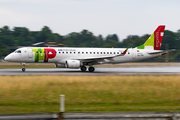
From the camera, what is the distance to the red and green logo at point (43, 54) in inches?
1224

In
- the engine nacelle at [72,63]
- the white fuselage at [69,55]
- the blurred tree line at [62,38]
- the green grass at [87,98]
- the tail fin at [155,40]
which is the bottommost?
the green grass at [87,98]

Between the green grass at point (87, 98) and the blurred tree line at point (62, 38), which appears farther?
the blurred tree line at point (62, 38)

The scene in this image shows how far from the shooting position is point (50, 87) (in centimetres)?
1695

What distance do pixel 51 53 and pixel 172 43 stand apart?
333 feet

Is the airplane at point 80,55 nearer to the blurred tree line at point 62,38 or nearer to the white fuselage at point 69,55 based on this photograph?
the white fuselage at point 69,55

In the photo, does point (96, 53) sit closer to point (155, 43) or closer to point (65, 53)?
point (65, 53)

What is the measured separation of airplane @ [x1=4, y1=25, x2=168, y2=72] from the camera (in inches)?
1220

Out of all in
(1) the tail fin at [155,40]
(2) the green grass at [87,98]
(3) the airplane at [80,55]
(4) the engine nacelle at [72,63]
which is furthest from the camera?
(1) the tail fin at [155,40]

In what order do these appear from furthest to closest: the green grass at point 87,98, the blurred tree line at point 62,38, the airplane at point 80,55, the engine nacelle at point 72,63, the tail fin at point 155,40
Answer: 1. the blurred tree line at point 62,38
2. the tail fin at point 155,40
3. the airplane at point 80,55
4. the engine nacelle at point 72,63
5. the green grass at point 87,98

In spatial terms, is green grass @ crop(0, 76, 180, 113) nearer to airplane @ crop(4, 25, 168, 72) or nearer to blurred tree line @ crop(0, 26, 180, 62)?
airplane @ crop(4, 25, 168, 72)

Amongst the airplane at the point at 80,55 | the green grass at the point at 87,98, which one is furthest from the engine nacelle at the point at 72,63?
the green grass at the point at 87,98

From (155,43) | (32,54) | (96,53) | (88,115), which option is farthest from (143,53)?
(88,115)

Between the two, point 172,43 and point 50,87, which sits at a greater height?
point 172,43

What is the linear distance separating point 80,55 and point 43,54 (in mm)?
4776
